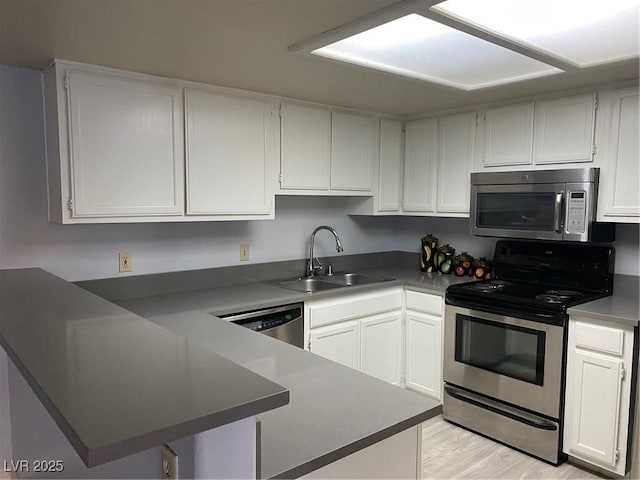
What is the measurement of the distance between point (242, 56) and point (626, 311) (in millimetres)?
2285

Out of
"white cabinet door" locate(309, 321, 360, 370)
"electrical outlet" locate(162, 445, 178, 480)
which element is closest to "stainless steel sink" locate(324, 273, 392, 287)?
"white cabinet door" locate(309, 321, 360, 370)

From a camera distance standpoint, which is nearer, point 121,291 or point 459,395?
point 121,291

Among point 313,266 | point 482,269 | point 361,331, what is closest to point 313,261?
point 313,266

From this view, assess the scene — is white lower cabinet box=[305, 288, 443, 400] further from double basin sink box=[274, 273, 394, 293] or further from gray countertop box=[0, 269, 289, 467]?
gray countertop box=[0, 269, 289, 467]

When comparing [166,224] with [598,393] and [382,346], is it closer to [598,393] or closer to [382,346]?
[382,346]

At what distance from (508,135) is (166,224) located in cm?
224

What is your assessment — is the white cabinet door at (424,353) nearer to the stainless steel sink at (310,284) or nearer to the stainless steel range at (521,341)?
the stainless steel range at (521,341)

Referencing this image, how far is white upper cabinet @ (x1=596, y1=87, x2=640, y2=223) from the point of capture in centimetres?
252

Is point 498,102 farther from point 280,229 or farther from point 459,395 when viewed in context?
point 459,395

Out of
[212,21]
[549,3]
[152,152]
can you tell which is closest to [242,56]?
[212,21]

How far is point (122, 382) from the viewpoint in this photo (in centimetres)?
84

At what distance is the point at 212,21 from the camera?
1.68 metres

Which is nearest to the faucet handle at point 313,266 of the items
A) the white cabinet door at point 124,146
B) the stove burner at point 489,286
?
the stove burner at point 489,286

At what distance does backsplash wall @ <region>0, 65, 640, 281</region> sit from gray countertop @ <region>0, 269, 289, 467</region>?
1198 mm
